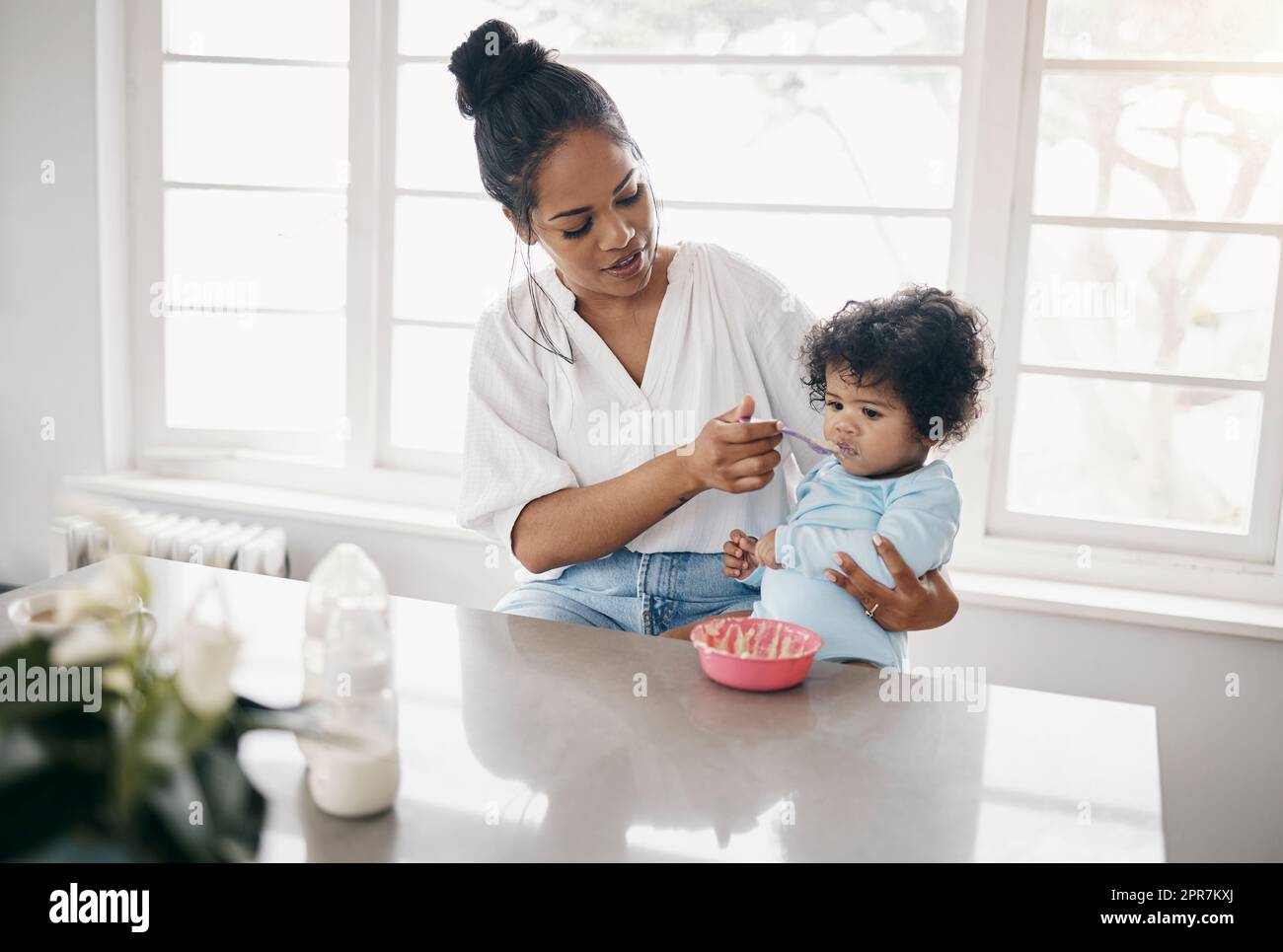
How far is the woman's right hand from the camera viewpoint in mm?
1572

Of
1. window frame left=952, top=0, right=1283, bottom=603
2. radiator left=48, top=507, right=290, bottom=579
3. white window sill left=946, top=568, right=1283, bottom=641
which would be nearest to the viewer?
white window sill left=946, top=568, right=1283, bottom=641

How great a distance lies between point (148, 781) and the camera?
764 millimetres

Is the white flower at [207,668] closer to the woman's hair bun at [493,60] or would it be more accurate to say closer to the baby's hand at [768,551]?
the baby's hand at [768,551]

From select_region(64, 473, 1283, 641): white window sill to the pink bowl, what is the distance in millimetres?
1176

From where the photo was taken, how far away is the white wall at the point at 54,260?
2986 mm

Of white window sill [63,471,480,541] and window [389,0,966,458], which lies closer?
window [389,0,966,458]

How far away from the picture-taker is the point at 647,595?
180 centimetres

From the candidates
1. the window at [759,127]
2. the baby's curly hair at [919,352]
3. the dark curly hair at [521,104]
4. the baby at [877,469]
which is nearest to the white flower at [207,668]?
the baby at [877,469]

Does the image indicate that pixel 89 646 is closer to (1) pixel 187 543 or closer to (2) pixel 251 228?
(1) pixel 187 543

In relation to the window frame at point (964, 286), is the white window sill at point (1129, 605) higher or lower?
lower

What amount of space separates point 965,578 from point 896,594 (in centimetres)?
110

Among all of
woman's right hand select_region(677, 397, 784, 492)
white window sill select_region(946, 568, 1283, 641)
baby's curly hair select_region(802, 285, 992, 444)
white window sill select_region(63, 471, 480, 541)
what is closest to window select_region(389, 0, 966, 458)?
white window sill select_region(63, 471, 480, 541)

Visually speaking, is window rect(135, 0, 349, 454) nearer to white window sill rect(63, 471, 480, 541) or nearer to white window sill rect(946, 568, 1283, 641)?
white window sill rect(63, 471, 480, 541)
